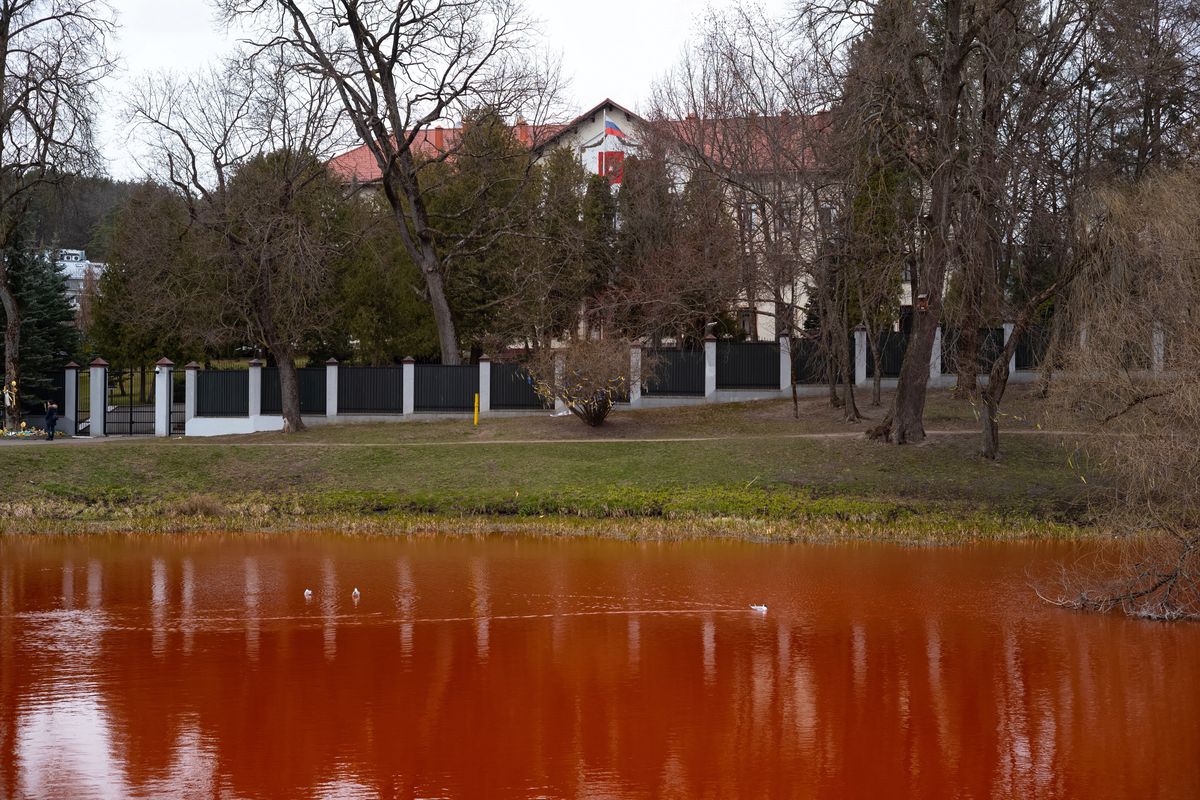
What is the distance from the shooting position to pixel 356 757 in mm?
10266

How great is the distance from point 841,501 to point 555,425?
1049 cm

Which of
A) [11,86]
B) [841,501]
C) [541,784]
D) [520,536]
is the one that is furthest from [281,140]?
[541,784]

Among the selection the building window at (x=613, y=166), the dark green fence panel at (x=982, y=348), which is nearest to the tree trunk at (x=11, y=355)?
the building window at (x=613, y=166)

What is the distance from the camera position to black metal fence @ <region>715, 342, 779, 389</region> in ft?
128

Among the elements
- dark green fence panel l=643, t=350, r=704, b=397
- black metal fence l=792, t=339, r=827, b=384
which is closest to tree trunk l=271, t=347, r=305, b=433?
dark green fence panel l=643, t=350, r=704, b=397

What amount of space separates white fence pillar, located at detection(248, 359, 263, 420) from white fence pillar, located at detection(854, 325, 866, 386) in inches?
739

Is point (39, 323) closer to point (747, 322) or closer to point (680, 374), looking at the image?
point (680, 374)

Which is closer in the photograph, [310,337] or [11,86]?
[11,86]

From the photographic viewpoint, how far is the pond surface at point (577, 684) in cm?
995

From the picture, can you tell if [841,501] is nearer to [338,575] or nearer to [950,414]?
[950,414]

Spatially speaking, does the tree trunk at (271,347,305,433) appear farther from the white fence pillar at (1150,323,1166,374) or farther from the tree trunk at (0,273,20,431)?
the white fence pillar at (1150,323,1166,374)

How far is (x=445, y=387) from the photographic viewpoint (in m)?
37.9

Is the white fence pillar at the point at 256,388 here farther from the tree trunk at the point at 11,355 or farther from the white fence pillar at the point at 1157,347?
the white fence pillar at the point at 1157,347

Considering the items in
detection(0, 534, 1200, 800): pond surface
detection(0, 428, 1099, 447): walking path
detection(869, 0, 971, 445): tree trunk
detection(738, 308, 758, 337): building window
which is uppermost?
detection(869, 0, 971, 445): tree trunk
